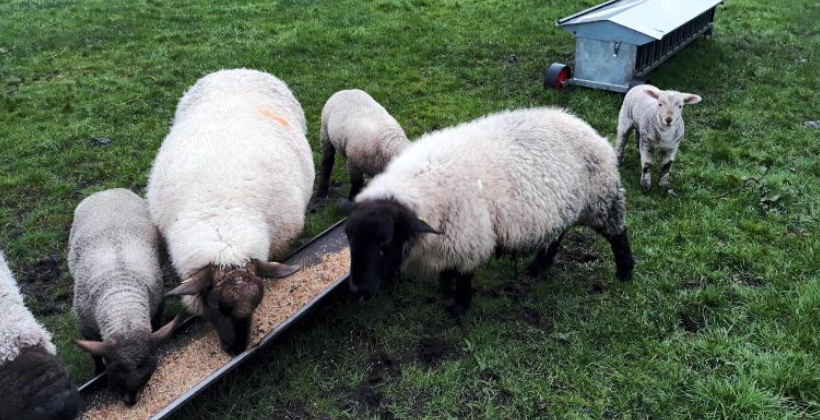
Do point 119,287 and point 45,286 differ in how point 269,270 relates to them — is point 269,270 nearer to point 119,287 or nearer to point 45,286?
point 119,287

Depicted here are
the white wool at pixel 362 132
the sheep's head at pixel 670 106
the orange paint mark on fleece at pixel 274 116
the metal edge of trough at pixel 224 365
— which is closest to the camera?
the metal edge of trough at pixel 224 365

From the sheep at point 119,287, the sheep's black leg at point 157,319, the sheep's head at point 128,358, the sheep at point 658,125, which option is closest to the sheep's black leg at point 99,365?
the sheep at point 119,287

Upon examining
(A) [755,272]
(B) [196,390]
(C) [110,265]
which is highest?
(C) [110,265]

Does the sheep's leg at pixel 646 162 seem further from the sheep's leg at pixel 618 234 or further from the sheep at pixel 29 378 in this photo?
the sheep at pixel 29 378

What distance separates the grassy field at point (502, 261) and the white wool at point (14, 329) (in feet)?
2.92

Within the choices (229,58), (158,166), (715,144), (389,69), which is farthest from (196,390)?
(229,58)

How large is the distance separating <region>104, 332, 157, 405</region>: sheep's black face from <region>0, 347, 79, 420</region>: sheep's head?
275 mm

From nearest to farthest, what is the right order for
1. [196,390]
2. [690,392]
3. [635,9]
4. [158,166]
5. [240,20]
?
[196,390]
[690,392]
[158,166]
[635,9]
[240,20]

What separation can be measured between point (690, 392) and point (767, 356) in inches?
25.6

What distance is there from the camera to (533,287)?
17.0 ft

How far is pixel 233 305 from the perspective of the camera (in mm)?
3746

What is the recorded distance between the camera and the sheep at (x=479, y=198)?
156 inches

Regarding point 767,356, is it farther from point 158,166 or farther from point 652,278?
point 158,166

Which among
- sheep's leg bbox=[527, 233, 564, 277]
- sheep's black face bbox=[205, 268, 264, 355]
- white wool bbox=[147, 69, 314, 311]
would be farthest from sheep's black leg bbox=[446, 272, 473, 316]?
sheep's black face bbox=[205, 268, 264, 355]
